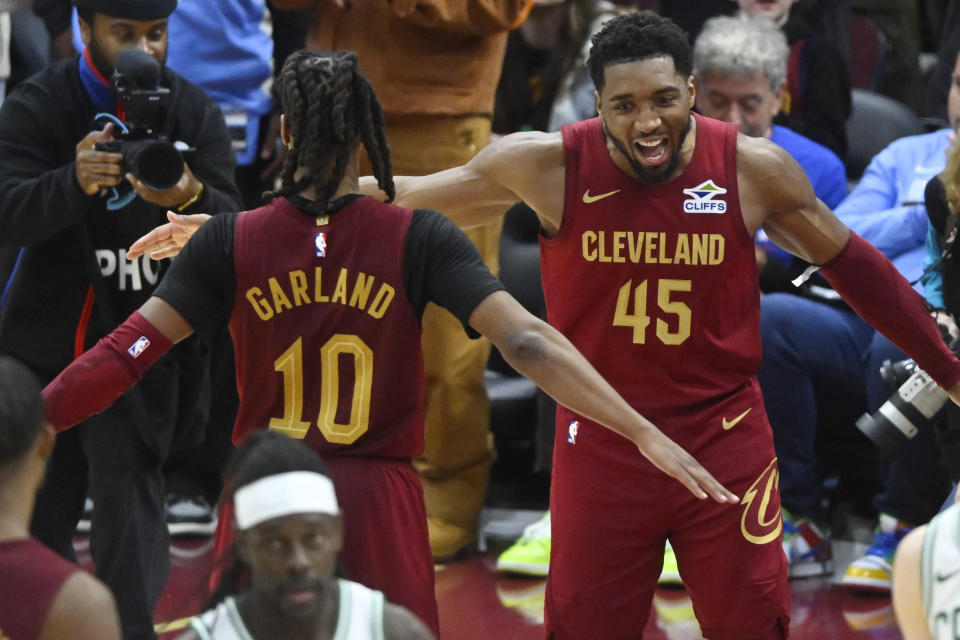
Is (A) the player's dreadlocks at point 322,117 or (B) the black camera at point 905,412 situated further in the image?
(B) the black camera at point 905,412

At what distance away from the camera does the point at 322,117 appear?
4.02m

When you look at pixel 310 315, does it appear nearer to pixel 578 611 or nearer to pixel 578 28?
pixel 578 611

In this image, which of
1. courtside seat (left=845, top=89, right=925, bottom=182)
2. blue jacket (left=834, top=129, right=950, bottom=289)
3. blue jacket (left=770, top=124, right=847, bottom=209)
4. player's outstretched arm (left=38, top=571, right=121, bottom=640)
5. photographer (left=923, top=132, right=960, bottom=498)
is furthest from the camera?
courtside seat (left=845, top=89, right=925, bottom=182)

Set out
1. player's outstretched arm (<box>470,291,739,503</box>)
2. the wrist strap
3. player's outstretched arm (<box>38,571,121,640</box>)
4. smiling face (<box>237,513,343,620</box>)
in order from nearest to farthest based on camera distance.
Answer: player's outstretched arm (<box>38,571,121,640</box>)
smiling face (<box>237,513,343,620</box>)
player's outstretched arm (<box>470,291,739,503</box>)
the wrist strap

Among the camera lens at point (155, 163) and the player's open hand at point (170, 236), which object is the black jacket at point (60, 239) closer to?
the camera lens at point (155, 163)

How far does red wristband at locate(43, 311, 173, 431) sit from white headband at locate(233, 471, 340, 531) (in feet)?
2.92

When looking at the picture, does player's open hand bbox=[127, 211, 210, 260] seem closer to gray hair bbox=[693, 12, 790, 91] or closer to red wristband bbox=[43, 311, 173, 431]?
red wristband bbox=[43, 311, 173, 431]

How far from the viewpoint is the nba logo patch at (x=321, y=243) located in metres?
3.94

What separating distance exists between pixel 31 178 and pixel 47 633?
2.61m

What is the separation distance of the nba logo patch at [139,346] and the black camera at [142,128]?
116 centimetres

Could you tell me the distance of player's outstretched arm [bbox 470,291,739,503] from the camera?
3.81m

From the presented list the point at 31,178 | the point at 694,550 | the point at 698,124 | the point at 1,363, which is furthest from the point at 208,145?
the point at 1,363

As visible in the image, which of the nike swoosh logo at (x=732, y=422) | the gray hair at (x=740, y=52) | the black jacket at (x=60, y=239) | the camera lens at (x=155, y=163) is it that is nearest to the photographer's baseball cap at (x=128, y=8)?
the black jacket at (x=60, y=239)

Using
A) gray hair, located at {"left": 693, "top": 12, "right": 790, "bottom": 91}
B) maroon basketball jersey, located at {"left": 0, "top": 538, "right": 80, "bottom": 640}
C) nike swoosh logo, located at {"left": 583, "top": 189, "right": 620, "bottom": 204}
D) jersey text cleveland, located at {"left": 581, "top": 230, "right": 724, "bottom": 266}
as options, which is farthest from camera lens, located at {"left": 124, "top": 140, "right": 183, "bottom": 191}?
gray hair, located at {"left": 693, "top": 12, "right": 790, "bottom": 91}
